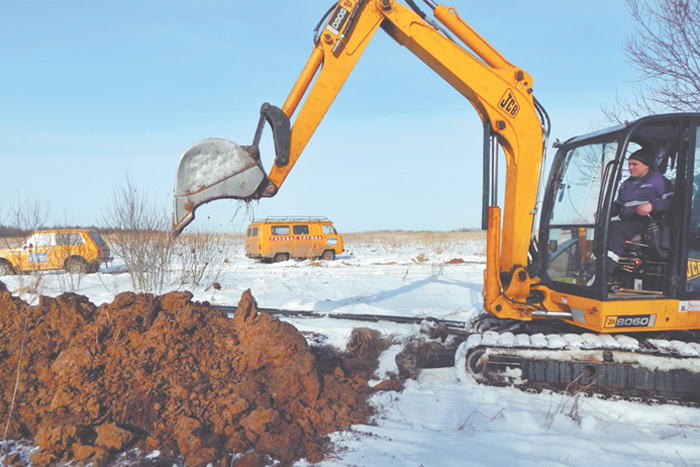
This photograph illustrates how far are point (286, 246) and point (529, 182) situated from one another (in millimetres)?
18453

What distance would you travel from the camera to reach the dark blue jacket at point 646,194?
183 inches

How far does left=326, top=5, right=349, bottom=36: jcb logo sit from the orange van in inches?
695

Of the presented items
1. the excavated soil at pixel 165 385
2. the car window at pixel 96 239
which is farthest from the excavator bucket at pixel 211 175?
the car window at pixel 96 239

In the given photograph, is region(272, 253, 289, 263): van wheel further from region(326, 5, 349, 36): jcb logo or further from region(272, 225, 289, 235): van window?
region(326, 5, 349, 36): jcb logo

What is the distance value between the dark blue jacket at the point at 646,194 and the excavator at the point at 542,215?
99 mm

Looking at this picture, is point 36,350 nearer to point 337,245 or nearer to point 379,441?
point 379,441

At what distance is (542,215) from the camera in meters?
5.54

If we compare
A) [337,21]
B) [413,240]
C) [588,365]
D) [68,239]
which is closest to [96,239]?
[68,239]

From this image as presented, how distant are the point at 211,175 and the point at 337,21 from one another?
2.06m

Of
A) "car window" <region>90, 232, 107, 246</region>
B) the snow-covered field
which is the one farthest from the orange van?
the snow-covered field

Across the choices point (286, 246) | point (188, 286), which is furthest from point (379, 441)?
point (286, 246)

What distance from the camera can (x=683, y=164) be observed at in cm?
462

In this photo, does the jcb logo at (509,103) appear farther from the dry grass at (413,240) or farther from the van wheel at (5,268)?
the dry grass at (413,240)

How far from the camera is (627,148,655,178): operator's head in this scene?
4832 mm
